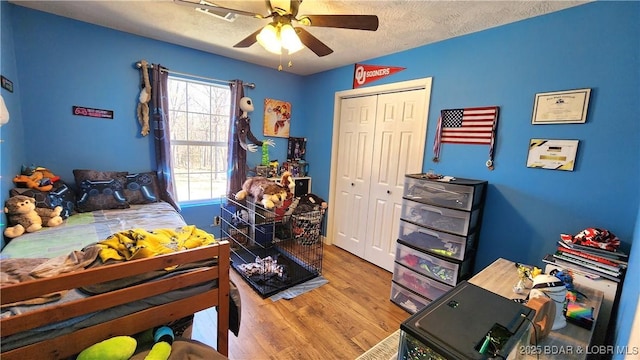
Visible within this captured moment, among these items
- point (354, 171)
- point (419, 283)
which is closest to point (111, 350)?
point (419, 283)

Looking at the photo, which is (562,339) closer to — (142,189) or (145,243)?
(145,243)

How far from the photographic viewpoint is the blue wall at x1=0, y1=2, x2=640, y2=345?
1609 mm

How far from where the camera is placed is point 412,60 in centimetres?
265

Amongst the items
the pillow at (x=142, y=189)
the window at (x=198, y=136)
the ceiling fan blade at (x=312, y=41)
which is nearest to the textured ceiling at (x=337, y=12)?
the ceiling fan blade at (x=312, y=41)

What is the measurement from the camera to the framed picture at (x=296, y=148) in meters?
3.99

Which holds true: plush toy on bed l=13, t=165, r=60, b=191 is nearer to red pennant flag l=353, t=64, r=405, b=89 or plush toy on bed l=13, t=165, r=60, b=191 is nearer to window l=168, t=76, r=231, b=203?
window l=168, t=76, r=231, b=203

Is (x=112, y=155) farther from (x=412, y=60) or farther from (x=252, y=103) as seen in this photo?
(x=412, y=60)

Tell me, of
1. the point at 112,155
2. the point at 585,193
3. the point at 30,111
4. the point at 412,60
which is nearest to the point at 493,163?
the point at 585,193

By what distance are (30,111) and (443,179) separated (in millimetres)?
3758

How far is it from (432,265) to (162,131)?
3.14 metres

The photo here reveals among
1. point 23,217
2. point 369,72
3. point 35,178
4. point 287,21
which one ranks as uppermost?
point 369,72

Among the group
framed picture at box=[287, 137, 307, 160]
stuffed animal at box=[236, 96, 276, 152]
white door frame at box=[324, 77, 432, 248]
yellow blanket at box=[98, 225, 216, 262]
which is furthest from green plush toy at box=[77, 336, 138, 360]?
framed picture at box=[287, 137, 307, 160]

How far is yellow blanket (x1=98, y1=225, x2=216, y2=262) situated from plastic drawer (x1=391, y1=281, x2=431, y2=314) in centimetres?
172

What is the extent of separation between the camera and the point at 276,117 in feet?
12.5
